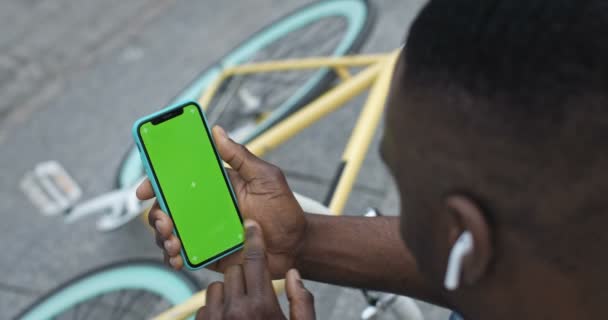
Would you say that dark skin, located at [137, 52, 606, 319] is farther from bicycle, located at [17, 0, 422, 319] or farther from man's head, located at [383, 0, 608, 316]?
bicycle, located at [17, 0, 422, 319]

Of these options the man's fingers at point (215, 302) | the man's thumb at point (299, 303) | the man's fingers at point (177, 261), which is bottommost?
the man's thumb at point (299, 303)

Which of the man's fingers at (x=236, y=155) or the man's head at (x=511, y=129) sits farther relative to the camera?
the man's fingers at (x=236, y=155)

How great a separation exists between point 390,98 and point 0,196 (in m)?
3.30

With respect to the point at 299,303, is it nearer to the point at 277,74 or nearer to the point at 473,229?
the point at 473,229

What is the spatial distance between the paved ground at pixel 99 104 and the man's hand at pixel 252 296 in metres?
1.25

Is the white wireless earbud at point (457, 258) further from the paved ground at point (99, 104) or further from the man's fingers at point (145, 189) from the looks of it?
Result: the paved ground at point (99, 104)

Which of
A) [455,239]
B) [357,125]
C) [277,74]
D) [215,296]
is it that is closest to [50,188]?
[277,74]

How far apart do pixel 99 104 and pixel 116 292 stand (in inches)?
82.8

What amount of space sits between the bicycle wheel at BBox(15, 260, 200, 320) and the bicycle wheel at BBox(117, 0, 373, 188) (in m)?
0.72

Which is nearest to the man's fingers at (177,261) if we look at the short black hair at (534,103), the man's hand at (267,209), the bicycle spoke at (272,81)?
the man's hand at (267,209)

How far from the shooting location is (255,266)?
127 centimetres

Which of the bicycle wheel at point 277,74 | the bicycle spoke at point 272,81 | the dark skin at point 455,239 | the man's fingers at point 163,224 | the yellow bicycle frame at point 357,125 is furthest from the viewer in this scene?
the bicycle spoke at point 272,81

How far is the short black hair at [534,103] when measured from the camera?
75 centimetres

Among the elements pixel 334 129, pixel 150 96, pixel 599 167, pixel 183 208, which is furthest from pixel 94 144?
pixel 599 167
